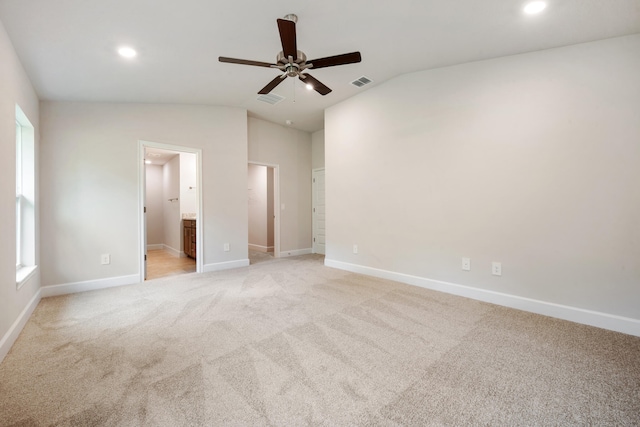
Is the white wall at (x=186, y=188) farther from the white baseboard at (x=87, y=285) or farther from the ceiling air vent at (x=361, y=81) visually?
the ceiling air vent at (x=361, y=81)

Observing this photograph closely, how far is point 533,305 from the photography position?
2.74 metres

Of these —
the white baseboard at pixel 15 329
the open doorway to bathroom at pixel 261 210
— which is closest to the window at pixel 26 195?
the white baseboard at pixel 15 329

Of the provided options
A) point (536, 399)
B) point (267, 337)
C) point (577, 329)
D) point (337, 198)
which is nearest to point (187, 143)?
point (337, 198)

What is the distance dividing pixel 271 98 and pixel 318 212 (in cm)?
276

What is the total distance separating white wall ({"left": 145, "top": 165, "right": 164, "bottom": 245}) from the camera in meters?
7.36

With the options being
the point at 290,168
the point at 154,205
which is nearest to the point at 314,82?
the point at 290,168

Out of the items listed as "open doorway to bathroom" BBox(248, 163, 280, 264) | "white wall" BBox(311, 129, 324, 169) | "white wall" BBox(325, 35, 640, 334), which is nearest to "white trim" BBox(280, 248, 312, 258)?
"open doorway to bathroom" BBox(248, 163, 280, 264)

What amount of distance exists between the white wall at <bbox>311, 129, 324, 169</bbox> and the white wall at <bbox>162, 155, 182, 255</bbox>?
3.21m

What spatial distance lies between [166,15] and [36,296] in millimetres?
3370

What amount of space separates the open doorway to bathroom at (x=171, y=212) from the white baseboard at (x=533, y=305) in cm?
344

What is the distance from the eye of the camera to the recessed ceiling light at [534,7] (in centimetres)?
209

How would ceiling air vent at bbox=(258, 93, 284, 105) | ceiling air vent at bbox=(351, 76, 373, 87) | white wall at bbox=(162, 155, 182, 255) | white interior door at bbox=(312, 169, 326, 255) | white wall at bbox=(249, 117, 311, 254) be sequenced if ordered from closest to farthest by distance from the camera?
ceiling air vent at bbox=(351, 76, 373, 87)
ceiling air vent at bbox=(258, 93, 284, 105)
white wall at bbox=(249, 117, 311, 254)
white interior door at bbox=(312, 169, 326, 255)
white wall at bbox=(162, 155, 182, 255)

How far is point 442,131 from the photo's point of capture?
3.36m

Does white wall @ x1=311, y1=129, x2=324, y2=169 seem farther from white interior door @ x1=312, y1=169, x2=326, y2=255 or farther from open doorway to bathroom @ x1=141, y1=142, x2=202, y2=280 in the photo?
open doorway to bathroom @ x1=141, y1=142, x2=202, y2=280
